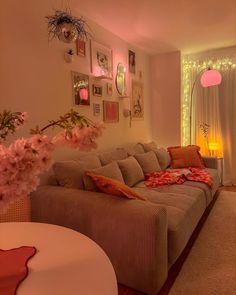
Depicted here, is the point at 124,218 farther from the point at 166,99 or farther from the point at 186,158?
the point at 166,99

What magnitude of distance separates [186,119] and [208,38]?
1.53m

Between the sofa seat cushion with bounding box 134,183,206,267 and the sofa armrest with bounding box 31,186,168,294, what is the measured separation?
0.19m

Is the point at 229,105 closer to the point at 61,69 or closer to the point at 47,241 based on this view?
the point at 61,69

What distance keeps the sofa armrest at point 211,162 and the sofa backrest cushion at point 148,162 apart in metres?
0.88

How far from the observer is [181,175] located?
3133 millimetres

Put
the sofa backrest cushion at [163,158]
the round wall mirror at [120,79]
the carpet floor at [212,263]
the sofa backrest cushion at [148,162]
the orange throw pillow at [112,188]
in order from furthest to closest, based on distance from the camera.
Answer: the sofa backrest cushion at [163,158], the round wall mirror at [120,79], the sofa backrest cushion at [148,162], the orange throw pillow at [112,188], the carpet floor at [212,263]

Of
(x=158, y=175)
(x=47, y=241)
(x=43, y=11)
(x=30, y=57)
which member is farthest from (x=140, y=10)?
(x=47, y=241)

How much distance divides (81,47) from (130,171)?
5.23 feet

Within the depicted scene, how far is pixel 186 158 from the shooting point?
3.71 meters

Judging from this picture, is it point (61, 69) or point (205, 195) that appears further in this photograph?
point (205, 195)

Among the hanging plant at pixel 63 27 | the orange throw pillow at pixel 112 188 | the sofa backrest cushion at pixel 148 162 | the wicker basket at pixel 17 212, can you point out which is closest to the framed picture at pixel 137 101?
the sofa backrest cushion at pixel 148 162

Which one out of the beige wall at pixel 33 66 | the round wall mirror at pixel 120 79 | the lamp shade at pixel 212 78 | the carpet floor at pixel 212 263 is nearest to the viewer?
the carpet floor at pixel 212 263

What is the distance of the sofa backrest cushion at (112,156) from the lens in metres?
2.85

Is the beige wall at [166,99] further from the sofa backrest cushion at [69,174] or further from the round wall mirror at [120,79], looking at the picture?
the sofa backrest cushion at [69,174]
